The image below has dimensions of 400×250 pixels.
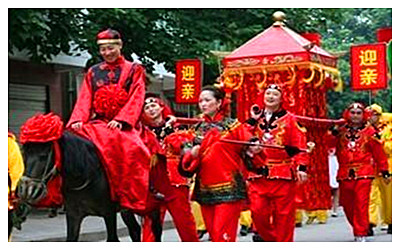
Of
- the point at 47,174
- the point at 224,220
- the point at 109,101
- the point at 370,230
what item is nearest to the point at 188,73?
the point at 370,230

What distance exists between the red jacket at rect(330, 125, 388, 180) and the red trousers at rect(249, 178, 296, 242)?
5.51 feet

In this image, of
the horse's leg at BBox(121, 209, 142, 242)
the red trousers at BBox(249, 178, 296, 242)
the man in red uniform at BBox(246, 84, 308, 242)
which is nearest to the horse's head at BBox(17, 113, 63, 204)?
the horse's leg at BBox(121, 209, 142, 242)

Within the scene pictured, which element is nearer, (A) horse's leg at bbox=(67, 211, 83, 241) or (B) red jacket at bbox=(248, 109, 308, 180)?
(A) horse's leg at bbox=(67, 211, 83, 241)

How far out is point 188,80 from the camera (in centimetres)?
921

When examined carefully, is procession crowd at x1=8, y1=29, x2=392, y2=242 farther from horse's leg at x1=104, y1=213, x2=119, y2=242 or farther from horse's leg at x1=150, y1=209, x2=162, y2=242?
horse's leg at x1=104, y1=213, x2=119, y2=242

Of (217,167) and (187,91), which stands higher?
(187,91)

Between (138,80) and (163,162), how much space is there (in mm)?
760

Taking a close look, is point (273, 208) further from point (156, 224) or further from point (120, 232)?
point (120, 232)

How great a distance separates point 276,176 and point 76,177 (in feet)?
5.35

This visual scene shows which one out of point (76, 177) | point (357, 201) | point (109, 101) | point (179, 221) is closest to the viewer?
point (76, 177)

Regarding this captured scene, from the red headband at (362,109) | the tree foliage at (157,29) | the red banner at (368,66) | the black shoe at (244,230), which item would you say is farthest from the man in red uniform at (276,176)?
Result: the red banner at (368,66)

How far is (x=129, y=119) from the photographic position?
554 cm

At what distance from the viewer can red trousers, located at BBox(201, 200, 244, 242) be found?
5.26m

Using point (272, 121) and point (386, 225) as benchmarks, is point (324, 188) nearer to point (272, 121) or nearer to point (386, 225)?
point (386, 225)
